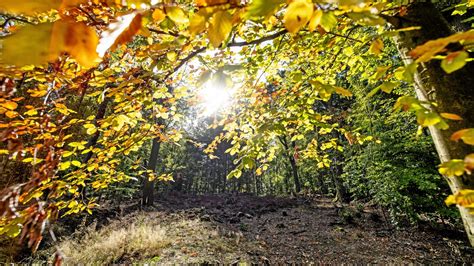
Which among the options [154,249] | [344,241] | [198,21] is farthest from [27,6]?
[344,241]

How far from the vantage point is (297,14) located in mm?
641

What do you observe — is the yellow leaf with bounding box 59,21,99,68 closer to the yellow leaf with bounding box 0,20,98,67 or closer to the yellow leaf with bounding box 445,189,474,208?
the yellow leaf with bounding box 0,20,98,67

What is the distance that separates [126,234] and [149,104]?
6993 millimetres

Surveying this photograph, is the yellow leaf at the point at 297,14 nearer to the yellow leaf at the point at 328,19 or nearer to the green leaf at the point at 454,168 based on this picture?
the yellow leaf at the point at 328,19

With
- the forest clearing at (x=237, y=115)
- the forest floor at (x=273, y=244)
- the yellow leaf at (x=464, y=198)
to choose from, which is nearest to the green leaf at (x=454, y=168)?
the forest clearing at (x=237, y=115)

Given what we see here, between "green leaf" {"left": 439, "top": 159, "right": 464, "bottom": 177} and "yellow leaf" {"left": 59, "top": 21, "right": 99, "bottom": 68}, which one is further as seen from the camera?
"green leaf" {"left": 439, "top": 159, "right": 464, "bottom": 177}

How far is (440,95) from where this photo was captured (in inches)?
58.0

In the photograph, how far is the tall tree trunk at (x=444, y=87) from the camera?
1.38 metres

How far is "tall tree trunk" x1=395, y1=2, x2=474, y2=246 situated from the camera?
4.53ft

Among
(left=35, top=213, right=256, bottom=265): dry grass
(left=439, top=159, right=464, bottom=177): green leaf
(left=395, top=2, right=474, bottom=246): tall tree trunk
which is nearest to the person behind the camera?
(left=439, top=159, right=464, bottom=177): green leaf

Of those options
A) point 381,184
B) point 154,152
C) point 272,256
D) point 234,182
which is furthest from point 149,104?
point 234,182

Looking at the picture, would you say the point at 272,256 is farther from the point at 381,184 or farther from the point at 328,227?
the point at 381,184

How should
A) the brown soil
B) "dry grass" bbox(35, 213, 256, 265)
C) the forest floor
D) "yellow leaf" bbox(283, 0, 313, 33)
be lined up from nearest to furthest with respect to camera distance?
"yellow leaf" bbox(283, 0, 313, 33)
"dry grass" bbox(35, 213, 256, 265)
the forest floor
the brown soil

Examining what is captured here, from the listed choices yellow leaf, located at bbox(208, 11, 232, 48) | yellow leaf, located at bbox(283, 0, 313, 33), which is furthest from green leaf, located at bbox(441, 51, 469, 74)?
yellow leaf, located at bbox(208, 11, 232, 48)
